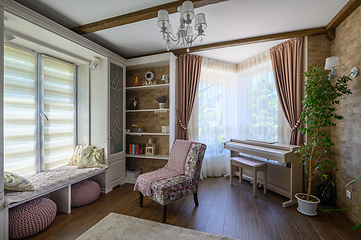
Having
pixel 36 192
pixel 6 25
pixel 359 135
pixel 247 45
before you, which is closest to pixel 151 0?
pixel 6 25

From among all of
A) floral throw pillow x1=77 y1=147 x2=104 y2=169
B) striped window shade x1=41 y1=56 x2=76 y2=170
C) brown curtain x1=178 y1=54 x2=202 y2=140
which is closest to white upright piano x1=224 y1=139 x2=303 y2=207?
brown curtain x1=178 y1=54 x2=202 y2=140

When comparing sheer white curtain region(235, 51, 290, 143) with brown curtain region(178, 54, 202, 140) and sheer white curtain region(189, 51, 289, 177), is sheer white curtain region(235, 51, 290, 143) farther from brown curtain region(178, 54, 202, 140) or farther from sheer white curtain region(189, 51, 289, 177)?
brown curtain region(178, 54, 202, 140)

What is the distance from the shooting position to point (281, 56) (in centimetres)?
341

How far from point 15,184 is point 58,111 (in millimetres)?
1373

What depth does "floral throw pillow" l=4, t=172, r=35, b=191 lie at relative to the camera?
2135 mm

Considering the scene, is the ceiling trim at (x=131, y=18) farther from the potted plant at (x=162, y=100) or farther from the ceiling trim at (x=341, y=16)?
the ceiling trim at (x=341, y=16)

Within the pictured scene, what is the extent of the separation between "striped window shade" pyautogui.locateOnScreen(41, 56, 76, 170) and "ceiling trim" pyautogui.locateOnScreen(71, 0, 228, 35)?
0.79 meters

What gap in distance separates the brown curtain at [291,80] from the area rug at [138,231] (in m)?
2.32

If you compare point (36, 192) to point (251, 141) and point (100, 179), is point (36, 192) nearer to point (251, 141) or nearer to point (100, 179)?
point (100, 179)

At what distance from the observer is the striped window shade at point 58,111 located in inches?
118

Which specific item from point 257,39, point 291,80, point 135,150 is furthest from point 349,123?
point 135,150

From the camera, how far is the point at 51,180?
2525 millimetres

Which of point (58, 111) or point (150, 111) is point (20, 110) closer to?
point (58, 111)

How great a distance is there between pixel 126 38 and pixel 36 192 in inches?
104
